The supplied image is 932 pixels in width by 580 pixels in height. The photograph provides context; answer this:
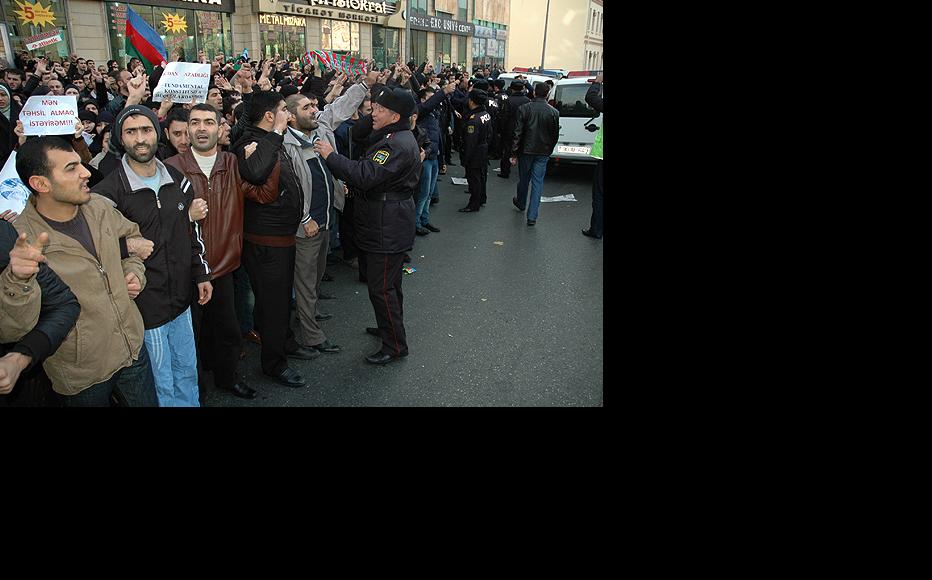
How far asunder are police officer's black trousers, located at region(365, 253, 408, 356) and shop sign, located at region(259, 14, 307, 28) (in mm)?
20118

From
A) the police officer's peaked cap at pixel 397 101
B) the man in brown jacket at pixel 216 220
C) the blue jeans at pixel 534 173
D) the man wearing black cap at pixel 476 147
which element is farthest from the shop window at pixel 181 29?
the man in brown jacket at pixel 216 220

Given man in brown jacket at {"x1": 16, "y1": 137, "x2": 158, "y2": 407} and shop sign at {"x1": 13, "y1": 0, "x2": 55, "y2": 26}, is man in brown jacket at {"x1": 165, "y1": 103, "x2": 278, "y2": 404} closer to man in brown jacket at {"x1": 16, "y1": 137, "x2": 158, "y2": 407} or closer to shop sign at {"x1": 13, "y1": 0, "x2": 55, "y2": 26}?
man in brown jacket at {"x1": 16, "y1": 137, "x2": 158, "y2": 407}

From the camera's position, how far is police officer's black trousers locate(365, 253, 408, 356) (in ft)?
13.3

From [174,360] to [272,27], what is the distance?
21.6 m

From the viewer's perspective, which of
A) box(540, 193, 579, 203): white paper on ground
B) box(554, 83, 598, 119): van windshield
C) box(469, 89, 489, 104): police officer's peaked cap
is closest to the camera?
box(469, 89, 489, 104): police officer's peaked cap

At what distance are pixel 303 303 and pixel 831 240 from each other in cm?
360

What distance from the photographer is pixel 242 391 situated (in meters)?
3.67

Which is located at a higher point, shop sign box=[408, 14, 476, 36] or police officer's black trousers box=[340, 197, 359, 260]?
shop sign box=[408, 14, 476, 36]

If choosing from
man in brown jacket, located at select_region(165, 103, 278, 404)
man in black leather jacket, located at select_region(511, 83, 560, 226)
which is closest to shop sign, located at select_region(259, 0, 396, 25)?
man in black leather jacket, located at select_region(511, 83, 560, 226)

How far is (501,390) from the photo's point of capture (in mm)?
3838

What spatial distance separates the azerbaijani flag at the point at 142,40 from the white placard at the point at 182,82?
1663 millimetres

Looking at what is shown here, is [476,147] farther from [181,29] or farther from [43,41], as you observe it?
[181,29]

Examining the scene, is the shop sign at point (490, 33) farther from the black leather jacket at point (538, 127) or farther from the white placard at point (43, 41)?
the black leather jacket at point (538, 127)

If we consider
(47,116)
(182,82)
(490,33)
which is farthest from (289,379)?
(490,33)
